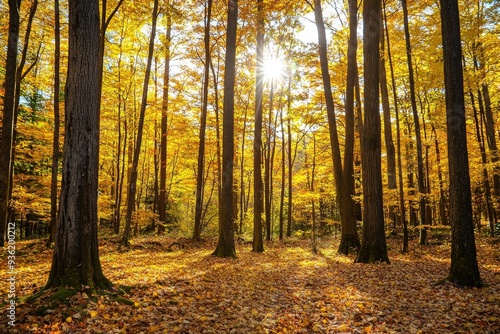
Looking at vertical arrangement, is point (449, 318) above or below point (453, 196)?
below

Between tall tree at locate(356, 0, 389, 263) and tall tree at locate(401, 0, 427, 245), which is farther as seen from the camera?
tall tree at locate(401, 0, 427, 245)

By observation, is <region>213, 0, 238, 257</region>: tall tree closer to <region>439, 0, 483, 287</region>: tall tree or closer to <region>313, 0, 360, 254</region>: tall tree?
<region>313, 0, 360, 254</region>: tall tree

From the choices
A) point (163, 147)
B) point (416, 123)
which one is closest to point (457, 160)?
point (416, 123)

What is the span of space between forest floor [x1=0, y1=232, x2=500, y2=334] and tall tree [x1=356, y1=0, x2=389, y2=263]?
2.22ft

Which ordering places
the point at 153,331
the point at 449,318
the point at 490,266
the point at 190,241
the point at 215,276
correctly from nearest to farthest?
the point at 153,331
the point at 449,318
the point at 215,276
the point at 490,266
the point at 190,241

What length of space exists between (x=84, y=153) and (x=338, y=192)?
384 inches

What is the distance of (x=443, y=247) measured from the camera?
12.4 metres

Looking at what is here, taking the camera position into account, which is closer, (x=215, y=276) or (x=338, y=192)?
(x=215, y=276)

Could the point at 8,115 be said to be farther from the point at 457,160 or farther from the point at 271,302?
the point at 457,160

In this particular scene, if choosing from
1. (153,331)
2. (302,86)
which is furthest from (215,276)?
(302,86)

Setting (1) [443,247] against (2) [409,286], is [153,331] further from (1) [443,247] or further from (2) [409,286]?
(1) [443,247]

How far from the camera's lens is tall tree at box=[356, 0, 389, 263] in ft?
29.8

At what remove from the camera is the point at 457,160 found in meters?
6.37

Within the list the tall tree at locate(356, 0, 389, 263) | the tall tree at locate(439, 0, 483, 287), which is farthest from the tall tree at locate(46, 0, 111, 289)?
the tall tree at locate(356, 0, 389, 263)
